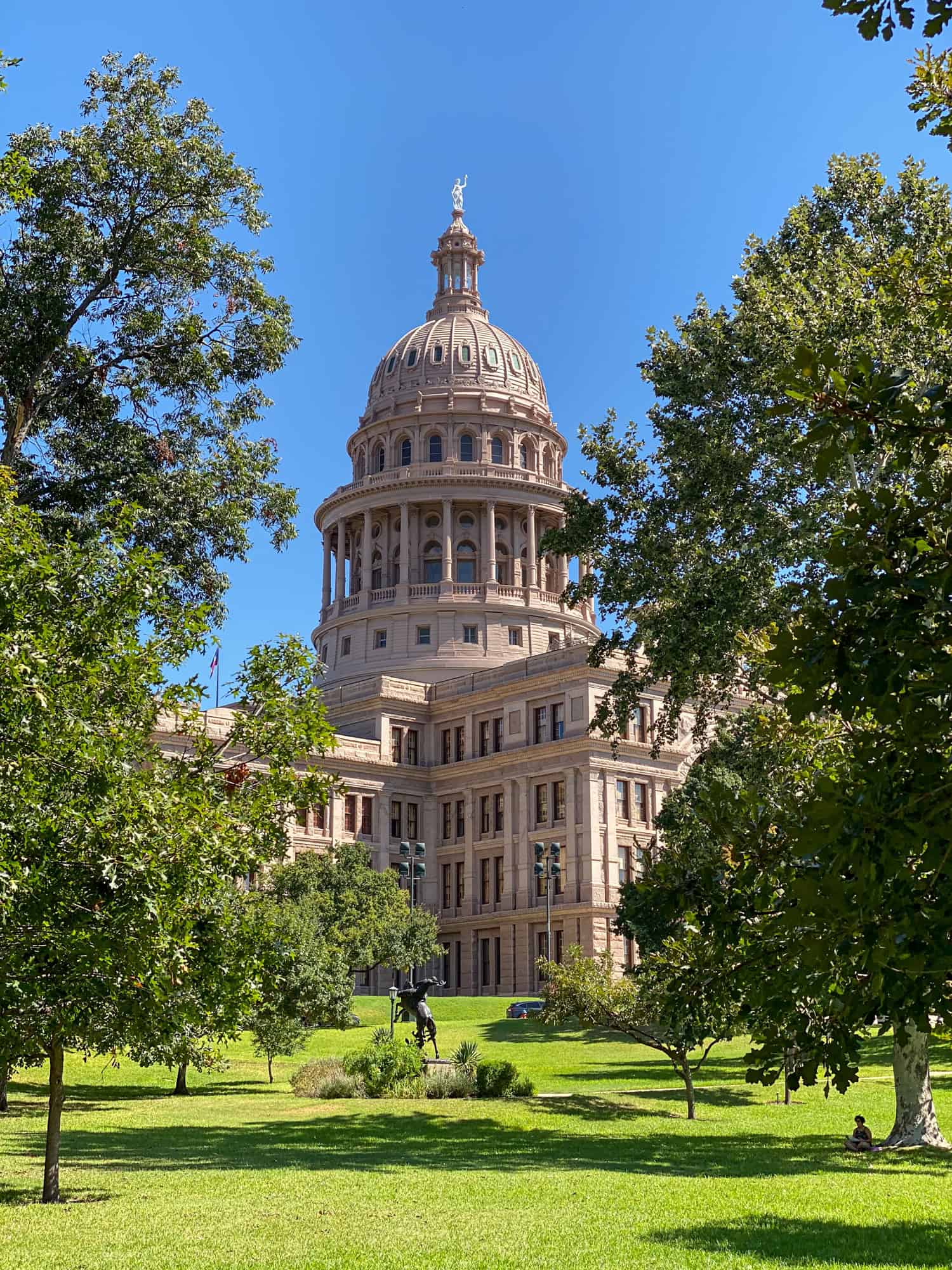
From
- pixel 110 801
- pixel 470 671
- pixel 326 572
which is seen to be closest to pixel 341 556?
pixel 326 572

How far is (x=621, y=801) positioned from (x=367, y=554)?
35.7 m

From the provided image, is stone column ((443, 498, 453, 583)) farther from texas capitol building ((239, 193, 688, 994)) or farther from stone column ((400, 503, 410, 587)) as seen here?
stone column ((400, 503, 410, 587))

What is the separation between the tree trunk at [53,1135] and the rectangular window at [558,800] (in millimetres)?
63945

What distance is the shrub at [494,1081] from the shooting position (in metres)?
31.9

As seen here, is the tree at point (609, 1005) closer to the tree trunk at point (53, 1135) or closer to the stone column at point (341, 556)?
the tree trunk at point (53, 1135)

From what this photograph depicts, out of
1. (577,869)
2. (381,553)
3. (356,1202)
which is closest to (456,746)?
(577,869)

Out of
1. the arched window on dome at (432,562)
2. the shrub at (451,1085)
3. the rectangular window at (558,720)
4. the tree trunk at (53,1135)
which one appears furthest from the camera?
the arched window on dome at (432,562)

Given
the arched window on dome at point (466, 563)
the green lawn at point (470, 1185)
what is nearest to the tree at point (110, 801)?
the green lawn at point (470, 1185)

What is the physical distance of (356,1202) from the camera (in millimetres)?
16469

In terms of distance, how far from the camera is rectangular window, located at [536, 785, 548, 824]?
81562 millimetres

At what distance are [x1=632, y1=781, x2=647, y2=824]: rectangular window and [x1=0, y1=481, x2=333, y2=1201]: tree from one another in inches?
2536

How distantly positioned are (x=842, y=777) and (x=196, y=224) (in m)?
Result: 23.4

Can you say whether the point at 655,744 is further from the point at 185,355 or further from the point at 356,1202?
the point at 356,1202

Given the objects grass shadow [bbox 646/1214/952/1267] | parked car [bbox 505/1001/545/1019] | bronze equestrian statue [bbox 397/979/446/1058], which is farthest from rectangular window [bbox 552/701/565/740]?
grass shadow [bbox 646/1214/952/1267]
